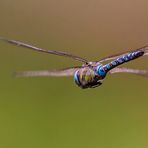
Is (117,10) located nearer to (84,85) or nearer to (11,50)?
(11,50)

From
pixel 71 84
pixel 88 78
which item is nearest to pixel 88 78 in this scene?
pixel 88 78

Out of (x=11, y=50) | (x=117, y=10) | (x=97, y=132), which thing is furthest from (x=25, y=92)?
(x=117, y=10)

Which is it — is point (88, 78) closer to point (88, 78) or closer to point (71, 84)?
point (88, 78)

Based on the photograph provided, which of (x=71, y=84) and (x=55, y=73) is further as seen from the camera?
(x=71, y=84)

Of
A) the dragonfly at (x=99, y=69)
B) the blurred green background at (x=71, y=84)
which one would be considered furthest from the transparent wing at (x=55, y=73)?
the blurred green background at (x=71, y=84)

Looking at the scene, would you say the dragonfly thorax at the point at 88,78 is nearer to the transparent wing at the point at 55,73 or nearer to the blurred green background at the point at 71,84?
the transparent wing at the point at 55,73

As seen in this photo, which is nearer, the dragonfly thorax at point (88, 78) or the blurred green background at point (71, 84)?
the dragonfly thorax at point (88, 78)

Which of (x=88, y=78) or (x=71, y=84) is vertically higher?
(x=71, y=84)

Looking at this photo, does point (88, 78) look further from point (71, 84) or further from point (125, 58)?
point (71, 84)
